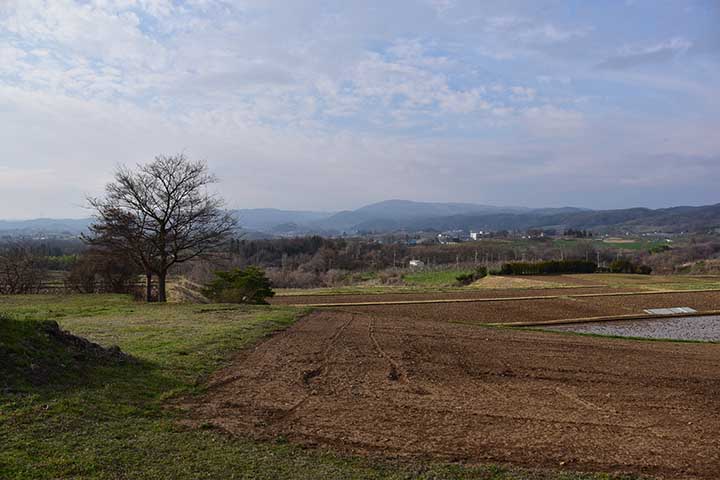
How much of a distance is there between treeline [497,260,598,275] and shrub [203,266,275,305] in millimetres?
35407

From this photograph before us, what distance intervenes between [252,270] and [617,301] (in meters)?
22.8

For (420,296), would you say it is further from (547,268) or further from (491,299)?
(547,268)

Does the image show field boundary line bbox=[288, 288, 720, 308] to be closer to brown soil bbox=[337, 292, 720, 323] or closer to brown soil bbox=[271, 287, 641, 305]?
brown soil bbox=[337, 292, 720, 323]

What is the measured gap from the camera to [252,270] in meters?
28.7

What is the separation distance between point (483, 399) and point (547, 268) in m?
53.0

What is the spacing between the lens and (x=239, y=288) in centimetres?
2764

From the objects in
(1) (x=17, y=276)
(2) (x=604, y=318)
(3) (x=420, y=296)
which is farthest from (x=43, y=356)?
(3) (x=420, y=296)

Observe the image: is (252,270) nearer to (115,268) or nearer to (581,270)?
(115,268)

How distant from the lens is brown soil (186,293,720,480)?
6.92m

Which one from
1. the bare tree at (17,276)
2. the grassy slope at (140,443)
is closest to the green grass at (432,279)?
the bare tree at (17,276)

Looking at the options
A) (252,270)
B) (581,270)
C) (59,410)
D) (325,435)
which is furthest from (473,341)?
(581,270)

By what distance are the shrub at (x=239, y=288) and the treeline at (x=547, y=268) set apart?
35407 mm

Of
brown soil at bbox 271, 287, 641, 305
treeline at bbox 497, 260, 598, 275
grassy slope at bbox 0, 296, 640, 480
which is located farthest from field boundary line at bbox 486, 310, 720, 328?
treeline at bbox 497, 260, 598, 275

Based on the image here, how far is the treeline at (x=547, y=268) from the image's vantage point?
189ft
